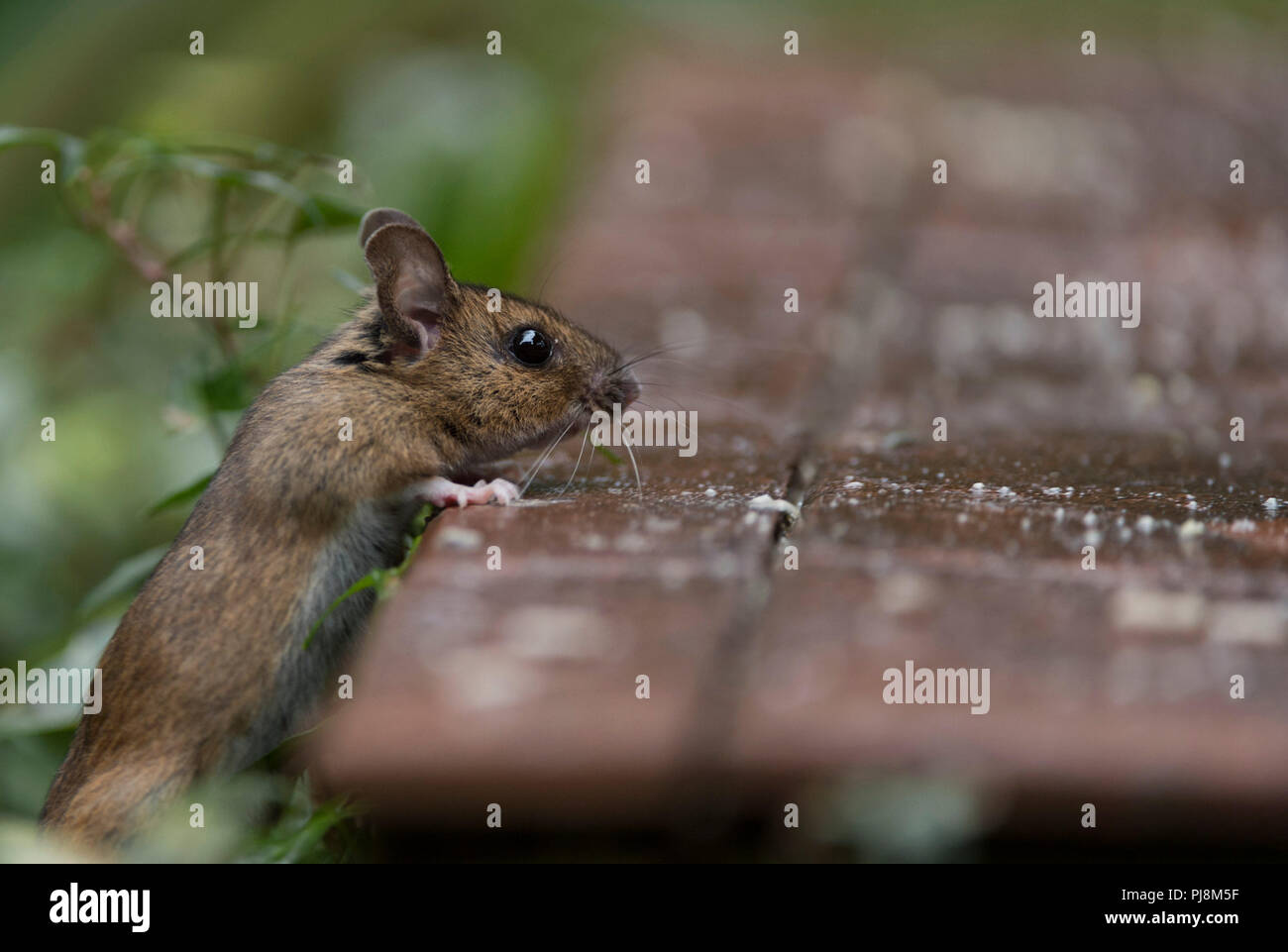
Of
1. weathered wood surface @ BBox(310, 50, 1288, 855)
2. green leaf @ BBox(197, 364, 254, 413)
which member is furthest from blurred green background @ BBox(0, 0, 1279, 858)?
weathered wood surface @ BBox(310, 50, 1288, 855)

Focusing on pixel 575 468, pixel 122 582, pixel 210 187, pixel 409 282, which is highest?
pixel 210 187

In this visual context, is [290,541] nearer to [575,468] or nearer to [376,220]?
[575,468]

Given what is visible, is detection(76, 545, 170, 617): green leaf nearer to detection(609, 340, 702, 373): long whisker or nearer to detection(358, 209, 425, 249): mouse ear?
detection(358, 209, 425, 249): mouse ear

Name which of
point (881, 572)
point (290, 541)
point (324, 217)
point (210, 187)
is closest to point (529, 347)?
point (324, 217)

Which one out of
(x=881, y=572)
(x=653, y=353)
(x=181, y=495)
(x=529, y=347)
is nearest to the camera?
(x=881, y=572)

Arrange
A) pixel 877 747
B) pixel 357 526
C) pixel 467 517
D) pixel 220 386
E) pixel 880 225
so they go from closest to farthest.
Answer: pixel 877 747 → pixel 467 517 → pixel 357 526 → pixel 220 386 → pixel 880 225

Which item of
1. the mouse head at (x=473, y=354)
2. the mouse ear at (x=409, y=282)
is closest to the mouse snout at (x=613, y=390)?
the mouse head at (x=473, y=354)
